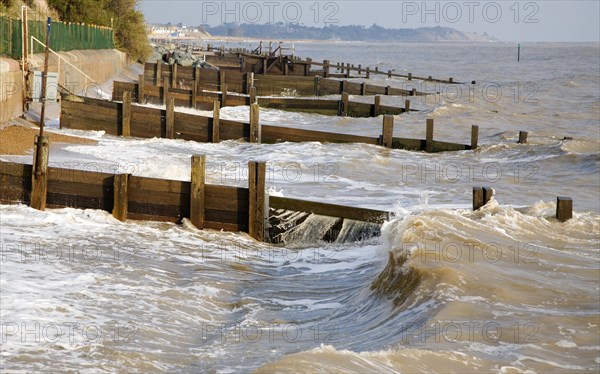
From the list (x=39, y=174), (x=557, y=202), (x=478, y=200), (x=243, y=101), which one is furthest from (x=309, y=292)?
(x=243, y=101)

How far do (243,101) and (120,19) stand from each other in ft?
108

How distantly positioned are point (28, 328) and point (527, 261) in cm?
673

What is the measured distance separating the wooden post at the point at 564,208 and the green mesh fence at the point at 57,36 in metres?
17.9

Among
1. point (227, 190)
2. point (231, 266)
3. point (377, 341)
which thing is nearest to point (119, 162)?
point (227, 190)

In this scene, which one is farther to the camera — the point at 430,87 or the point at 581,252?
the point at 430,87

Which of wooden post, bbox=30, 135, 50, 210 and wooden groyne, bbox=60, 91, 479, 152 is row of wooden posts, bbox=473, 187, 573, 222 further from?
wooden groyne, bbox=60, 91, 479, 152

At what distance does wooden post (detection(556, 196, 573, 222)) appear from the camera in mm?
14586

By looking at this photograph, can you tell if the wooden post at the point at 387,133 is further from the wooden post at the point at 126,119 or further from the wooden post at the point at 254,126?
the wooden post at the point at 126,119

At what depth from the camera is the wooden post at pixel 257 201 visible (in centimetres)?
1529

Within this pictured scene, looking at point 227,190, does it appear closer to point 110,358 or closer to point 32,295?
point 32,295

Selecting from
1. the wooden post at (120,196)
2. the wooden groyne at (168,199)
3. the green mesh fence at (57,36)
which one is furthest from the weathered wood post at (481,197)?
the green mesh fence at (57,36)

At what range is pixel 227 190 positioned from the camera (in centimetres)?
1558

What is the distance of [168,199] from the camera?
1566cm

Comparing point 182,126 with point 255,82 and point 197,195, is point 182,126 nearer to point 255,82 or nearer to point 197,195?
point 197,195
